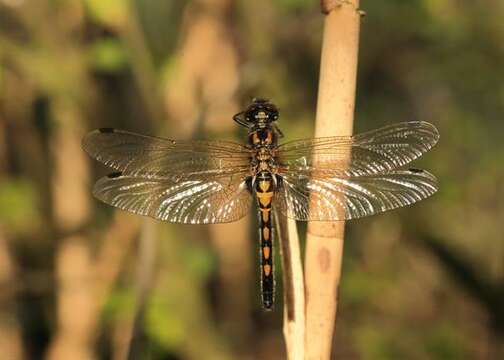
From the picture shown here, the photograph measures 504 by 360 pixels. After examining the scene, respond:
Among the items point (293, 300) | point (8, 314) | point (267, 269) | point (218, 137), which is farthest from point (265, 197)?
point (8, 314)

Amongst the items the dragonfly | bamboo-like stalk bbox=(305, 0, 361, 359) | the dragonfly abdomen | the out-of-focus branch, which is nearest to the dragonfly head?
the dragonfly

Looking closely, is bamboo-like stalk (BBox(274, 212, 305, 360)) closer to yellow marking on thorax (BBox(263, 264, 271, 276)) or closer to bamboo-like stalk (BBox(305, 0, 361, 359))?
bamboo-like stalk (BBox(305, 0, 361, 359))

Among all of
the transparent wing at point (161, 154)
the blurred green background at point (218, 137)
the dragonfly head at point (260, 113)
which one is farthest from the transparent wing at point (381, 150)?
the blurred green background at point (218, 137)

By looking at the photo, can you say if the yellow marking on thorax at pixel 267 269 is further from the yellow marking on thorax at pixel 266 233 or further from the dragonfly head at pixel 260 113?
the dragonfly head at pixel 260 113

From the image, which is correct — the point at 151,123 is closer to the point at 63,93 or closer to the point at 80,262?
the point at 63,93

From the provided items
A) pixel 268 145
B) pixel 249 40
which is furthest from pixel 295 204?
pixel 249 40

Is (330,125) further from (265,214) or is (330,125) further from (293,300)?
(265,214)
